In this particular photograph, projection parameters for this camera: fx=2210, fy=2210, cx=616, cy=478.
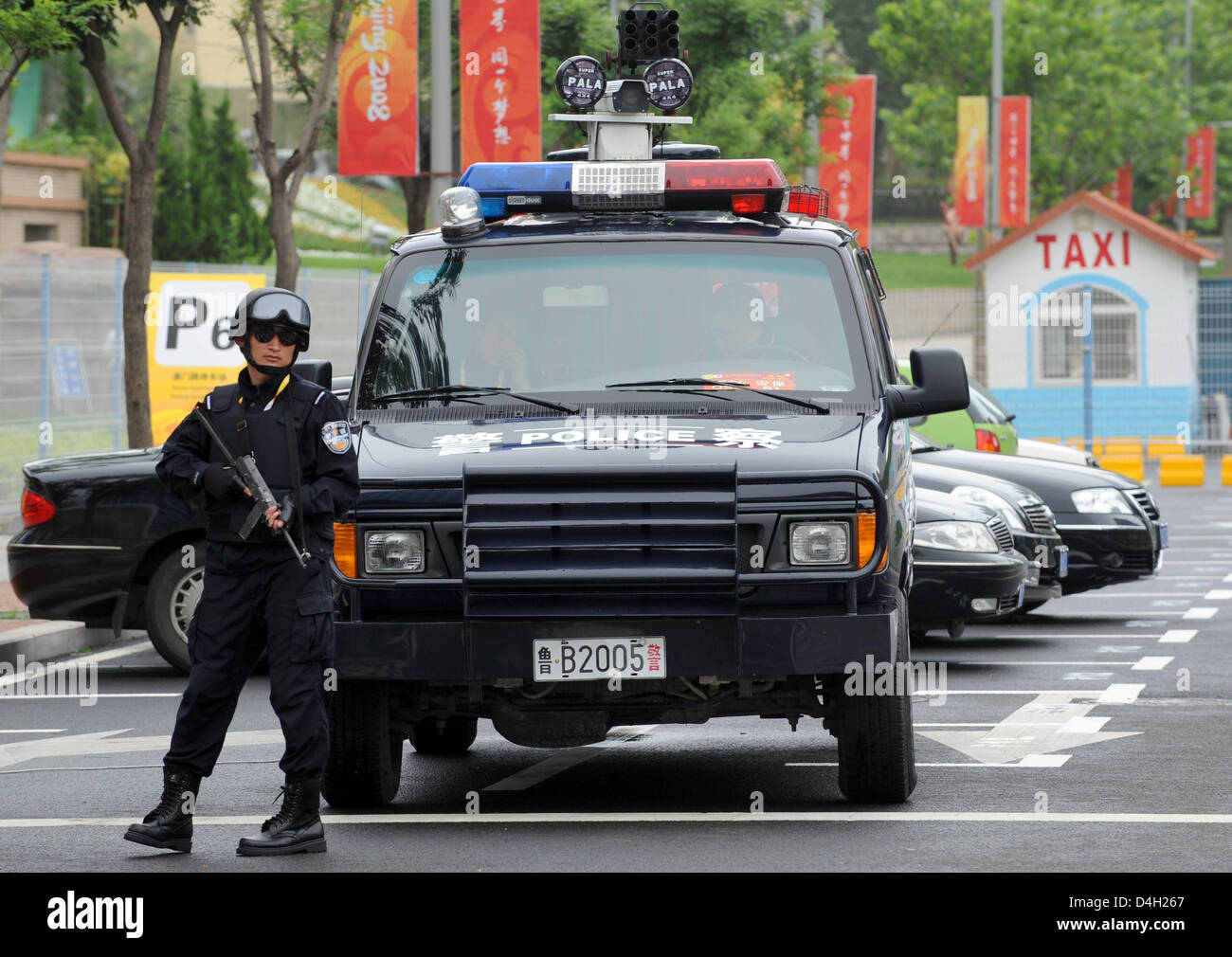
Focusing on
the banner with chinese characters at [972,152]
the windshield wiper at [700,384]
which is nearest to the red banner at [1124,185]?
the banner with chinese characters at [972,152]

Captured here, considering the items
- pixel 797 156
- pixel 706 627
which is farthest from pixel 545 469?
pixel 797 156

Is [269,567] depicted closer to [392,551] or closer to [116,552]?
[392,551]

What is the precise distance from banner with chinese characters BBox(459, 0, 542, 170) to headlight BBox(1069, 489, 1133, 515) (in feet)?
29.4

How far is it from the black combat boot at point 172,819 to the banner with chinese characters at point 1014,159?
39068mm

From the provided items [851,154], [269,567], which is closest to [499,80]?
[851,154]

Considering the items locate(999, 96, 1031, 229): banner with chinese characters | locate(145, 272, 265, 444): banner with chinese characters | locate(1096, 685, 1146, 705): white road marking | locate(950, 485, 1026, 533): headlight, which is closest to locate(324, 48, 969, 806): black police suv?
locate(1096, 685, 1146, 705): white road marking

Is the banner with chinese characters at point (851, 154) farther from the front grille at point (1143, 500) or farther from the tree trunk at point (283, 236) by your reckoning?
the front grille at point (1143, 500)

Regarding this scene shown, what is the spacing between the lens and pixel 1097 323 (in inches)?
1479

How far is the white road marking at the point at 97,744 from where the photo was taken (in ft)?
32.5

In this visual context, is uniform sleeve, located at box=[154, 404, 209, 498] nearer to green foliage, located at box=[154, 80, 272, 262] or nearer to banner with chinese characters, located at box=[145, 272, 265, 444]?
banner with chinese characters, located at box=[145, 272, 265, 444]

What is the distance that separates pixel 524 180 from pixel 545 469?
1947 millimetres

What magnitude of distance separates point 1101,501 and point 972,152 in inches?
Answer: 1122

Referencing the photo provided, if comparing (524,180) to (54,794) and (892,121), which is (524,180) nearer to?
(54,794)

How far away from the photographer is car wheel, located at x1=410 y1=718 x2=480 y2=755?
966 cm
